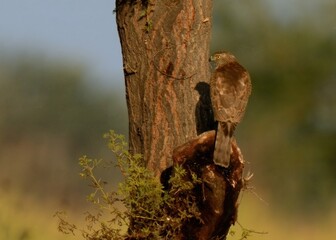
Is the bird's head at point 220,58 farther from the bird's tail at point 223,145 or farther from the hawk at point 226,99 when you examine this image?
the bird's tail at point 223,145

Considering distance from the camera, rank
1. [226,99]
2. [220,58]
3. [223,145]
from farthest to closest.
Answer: [220,58]
[226,99]
[223,145]

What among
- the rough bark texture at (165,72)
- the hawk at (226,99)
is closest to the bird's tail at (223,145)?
the hawk at (226,99)

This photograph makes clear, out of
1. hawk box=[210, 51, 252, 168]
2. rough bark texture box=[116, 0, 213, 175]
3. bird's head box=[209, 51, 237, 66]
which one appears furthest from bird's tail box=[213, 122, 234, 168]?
bird's head box=[209, 51, 237, 66]

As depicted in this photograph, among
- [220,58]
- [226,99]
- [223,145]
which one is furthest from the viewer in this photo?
[220,58]

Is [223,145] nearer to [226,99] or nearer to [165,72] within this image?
[226,99]

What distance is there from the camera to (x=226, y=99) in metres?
6.70

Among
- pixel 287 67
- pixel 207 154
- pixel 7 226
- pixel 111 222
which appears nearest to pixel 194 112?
pixel 207 154

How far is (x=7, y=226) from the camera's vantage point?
31.9 feet

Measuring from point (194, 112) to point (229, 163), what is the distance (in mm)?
558

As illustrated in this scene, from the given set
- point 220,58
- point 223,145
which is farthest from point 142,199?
point 220,58

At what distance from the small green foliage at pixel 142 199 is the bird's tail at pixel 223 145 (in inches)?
9.0

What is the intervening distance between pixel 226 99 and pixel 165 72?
53cm

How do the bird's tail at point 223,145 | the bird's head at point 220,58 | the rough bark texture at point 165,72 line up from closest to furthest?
the bird's tail at point 223,145, the rough bark texture at point 165,72, the bird's head at point 220,58

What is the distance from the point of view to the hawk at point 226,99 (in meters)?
6.46
